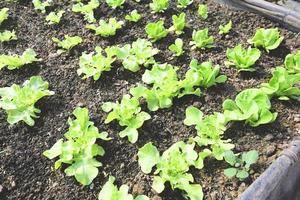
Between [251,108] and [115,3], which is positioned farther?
[115,3]

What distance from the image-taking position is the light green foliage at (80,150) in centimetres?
165

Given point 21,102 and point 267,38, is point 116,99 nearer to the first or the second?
point 21,102

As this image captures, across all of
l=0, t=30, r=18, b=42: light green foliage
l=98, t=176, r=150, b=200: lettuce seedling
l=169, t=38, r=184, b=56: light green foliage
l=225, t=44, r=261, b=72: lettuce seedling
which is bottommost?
l=0, t=30, r=18, b=42: light green foliage

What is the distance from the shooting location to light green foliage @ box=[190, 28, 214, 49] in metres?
2.23

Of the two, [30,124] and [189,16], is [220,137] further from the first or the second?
[189,16]

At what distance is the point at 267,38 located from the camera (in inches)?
86.8

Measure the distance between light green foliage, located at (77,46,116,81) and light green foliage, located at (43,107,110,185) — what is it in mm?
340

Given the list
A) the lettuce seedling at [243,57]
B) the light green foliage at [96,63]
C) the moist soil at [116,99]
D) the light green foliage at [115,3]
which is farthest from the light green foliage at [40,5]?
the lettuce seedling at [243,57]

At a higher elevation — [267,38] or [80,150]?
[267,38]

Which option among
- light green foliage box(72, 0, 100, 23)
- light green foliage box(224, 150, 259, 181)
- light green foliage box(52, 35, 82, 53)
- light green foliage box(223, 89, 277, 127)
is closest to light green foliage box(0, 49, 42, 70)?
light green foliage box(52, 35, 82, 53)

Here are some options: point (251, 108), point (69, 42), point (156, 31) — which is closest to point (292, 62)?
point (251, 108)

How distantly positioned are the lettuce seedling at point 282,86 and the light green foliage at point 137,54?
0.64 m

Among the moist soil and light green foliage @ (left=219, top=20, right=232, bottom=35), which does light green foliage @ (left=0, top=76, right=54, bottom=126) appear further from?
light green foliage @ (left=219, top=20, right=232, bottom=35)

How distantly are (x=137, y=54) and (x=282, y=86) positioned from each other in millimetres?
795
